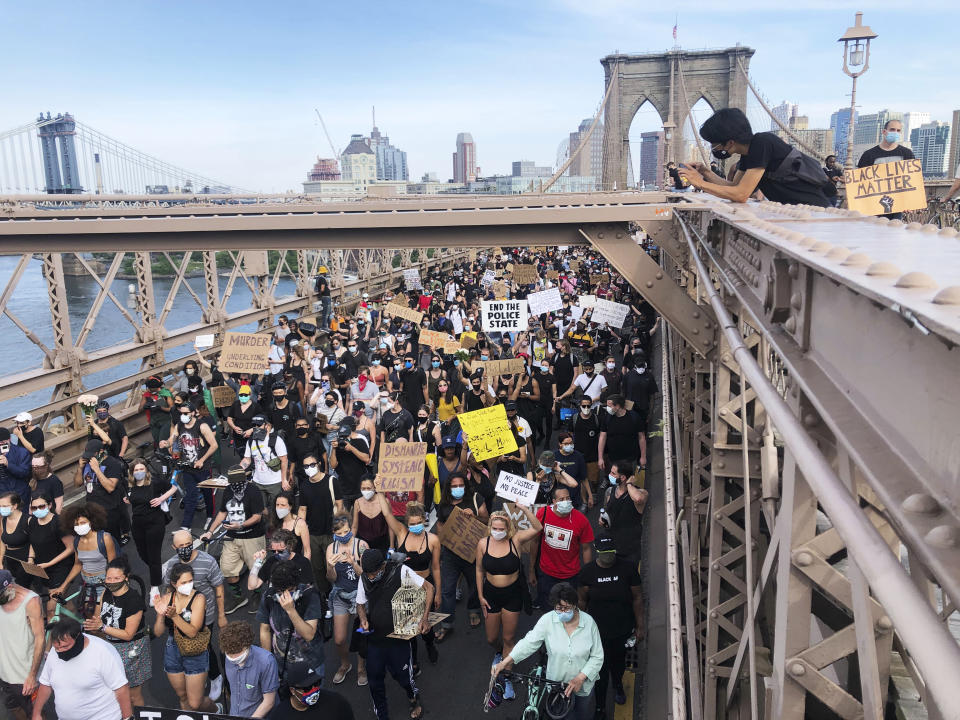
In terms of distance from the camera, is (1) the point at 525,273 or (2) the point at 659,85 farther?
(2) the point at 659,85

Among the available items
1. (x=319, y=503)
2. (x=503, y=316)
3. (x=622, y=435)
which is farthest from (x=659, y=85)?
(x=319, y=503)

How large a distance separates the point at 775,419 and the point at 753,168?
2.79 meters

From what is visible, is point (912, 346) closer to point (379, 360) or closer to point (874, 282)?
point (874, 282)

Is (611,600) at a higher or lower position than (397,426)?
lower

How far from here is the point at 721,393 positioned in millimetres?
4230

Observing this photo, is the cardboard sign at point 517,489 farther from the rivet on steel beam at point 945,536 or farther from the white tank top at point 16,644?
the rivet on steel beam at point 945,536

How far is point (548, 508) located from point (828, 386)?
16.2ft

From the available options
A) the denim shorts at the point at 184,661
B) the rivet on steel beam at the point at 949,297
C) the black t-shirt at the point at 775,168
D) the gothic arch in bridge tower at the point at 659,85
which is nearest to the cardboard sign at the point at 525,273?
the black t-shirt at the point at 775,168

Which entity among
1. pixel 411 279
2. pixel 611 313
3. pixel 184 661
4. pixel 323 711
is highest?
pixel 611 313

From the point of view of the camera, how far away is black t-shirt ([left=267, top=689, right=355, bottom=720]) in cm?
416

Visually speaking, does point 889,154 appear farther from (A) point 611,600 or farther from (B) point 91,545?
(B) point 91,545

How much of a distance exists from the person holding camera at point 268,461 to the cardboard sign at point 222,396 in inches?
114

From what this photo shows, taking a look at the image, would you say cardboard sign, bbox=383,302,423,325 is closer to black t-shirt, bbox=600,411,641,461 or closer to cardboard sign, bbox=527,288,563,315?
cardboard sign, bbox=527,288,563,315

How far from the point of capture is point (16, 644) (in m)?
5.00
